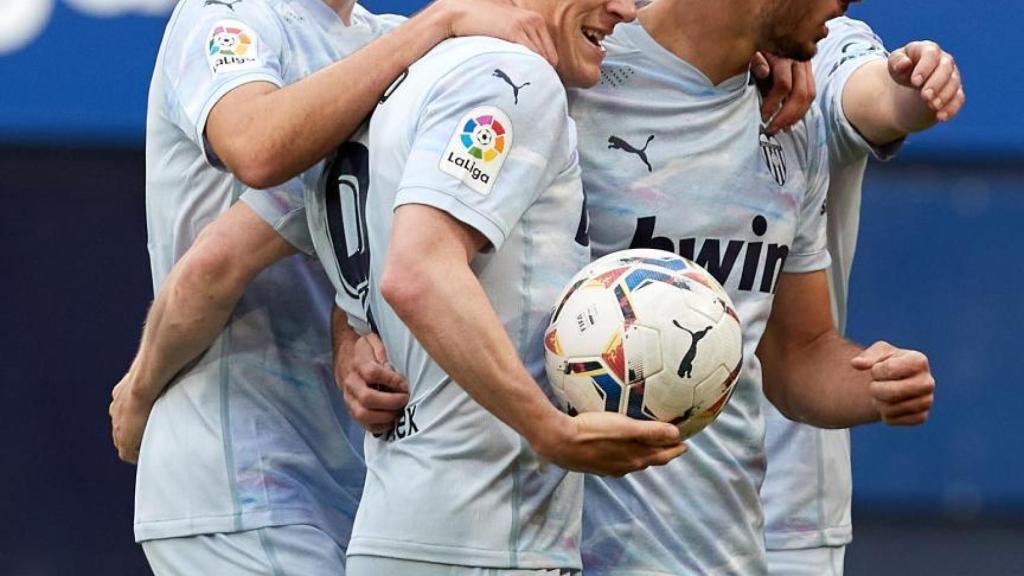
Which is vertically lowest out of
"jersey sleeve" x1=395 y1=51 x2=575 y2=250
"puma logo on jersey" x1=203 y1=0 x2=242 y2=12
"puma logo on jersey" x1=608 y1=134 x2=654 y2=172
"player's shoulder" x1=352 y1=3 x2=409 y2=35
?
"player's shoulder" x1=352 y1=3 x2=409 y2=35

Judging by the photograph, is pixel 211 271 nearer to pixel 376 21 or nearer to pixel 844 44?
pixel 376 21

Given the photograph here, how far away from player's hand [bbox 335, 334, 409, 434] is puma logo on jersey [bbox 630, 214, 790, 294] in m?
0.52

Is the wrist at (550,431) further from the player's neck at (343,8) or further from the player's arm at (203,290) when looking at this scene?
the player's neck at (343,8)

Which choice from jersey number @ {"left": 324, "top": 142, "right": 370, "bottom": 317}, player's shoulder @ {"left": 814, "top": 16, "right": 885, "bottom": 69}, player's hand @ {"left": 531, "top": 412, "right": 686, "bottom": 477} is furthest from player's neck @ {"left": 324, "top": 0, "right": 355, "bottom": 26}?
player's hand @ {"left": 531, "top": 412, "right": 686, "bottom": 477}

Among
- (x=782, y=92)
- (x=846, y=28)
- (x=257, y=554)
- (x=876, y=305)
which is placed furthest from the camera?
(x=876, y=305)

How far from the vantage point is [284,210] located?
3.24 m

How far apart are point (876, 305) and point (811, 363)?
2.29 meters

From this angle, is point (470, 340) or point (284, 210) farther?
point (284, 210)

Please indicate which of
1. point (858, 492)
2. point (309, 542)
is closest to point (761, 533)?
point (309, 542)

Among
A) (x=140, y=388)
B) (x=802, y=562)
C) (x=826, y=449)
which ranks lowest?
(x=802, y=562)

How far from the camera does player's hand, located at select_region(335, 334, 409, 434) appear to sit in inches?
116

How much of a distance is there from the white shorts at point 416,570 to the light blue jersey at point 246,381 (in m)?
0.58

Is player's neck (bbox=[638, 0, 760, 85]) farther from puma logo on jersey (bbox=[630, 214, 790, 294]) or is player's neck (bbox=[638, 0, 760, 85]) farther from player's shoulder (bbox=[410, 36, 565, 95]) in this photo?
player's shoulder (bbox=[410, 36, 565, 95])

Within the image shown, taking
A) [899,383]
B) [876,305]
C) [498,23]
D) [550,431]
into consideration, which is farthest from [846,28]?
[876,305]
